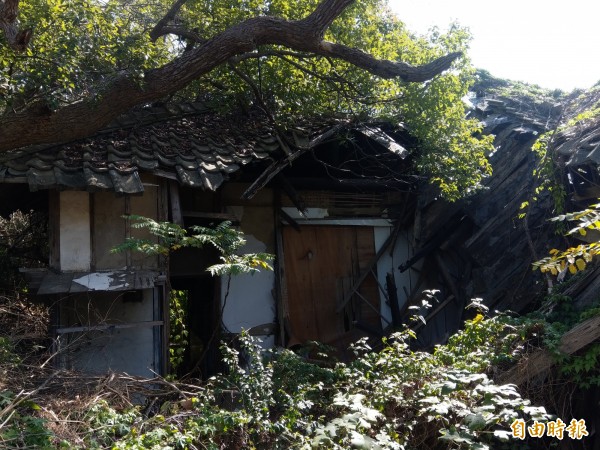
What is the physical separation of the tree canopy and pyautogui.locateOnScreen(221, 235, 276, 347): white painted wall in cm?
227

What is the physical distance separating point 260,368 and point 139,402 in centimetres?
124

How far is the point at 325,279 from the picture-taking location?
9.95m

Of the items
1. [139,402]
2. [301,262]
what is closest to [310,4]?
[301,262]

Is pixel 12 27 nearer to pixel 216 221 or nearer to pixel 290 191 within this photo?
pixel 216 221

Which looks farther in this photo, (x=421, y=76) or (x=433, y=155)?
(x=433, y=155)

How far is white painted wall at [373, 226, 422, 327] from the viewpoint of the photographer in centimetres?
1036

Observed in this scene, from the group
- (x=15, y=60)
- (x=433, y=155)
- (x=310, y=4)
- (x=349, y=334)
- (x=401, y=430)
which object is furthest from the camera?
(x=349, y=334)

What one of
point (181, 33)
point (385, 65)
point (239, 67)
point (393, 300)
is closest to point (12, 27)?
point (181, 33)

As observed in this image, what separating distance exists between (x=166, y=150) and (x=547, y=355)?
15.8ft

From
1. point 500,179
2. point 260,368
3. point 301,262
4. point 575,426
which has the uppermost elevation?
point 500,179

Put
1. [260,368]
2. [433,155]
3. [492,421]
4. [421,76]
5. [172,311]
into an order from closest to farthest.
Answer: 1. [492,421]
2. [260,368]
3. [421,76]
4. [433,155]
5. [172,311]

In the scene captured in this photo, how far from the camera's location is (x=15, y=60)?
6539 millimetres

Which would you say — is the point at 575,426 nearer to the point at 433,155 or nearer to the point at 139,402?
the point at 139,402

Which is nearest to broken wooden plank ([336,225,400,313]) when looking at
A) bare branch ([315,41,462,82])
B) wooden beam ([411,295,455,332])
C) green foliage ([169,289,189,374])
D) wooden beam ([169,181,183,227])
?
wooden beam ([411,295,455,332])
